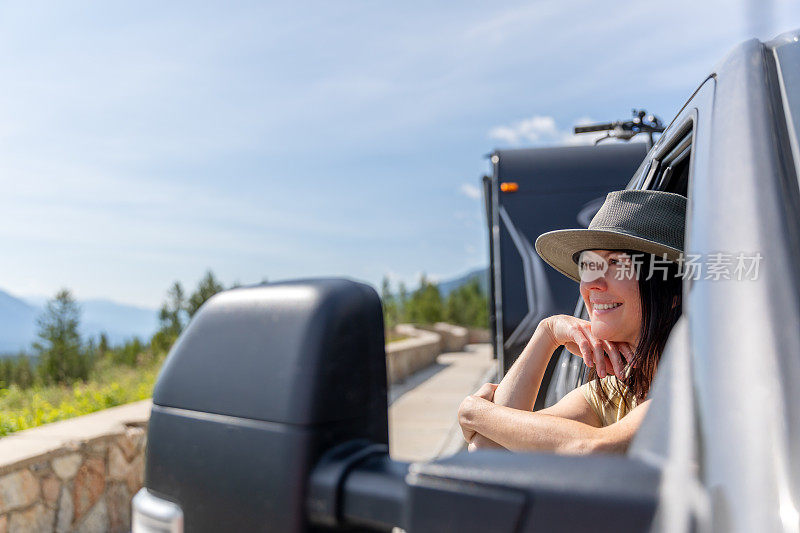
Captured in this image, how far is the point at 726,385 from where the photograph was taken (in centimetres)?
80

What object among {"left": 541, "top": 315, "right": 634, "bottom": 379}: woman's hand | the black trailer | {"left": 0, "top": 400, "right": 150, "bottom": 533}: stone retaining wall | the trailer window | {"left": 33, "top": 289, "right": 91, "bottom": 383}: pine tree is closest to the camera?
{"left": 541, "top": 315, "right": 634, "bottom": 379}: woman's hand

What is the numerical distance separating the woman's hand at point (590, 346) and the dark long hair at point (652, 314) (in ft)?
0.14

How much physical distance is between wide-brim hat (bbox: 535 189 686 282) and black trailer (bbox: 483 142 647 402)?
143 inches

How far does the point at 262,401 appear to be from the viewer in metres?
0.89

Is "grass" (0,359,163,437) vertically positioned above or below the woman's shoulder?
below

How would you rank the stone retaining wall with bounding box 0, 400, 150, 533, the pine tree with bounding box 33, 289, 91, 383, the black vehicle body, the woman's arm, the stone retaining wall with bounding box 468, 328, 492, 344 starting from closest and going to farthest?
the black vehicle body < the woman's arm < the stone retaining wall with bounding box 0, 400, 150, 533 < the pine tree with bounding box 33, 289, 91, 383 < the stone retaining wall with bounding box 468, 328, 492, 344

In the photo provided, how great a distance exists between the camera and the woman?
5.46 feet

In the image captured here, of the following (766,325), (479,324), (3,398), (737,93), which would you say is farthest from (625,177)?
(479,324)

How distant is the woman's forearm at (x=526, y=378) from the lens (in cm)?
186

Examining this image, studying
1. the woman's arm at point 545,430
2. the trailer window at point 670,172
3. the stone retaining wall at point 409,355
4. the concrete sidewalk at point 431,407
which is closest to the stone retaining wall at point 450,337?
the stone retaining wall at point 409,355

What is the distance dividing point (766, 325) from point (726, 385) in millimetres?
101

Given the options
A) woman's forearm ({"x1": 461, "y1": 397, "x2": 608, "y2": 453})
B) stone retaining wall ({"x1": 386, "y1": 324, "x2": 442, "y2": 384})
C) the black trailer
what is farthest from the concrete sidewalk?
woman's forearm ({"x1": 461, "y1": 397, "x2": 608, "y2": 453})

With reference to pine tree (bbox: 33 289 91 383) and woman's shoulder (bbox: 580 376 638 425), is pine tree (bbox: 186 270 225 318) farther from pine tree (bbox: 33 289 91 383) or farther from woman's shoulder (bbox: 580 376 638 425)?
woman's shoulder (bbox: 580 376 638 425)

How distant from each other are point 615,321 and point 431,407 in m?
8.70
